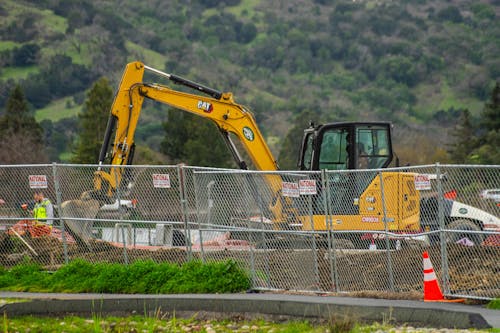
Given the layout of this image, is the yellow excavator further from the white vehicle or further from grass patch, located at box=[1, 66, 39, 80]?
grass patch, located at box=[1, 66, 39, 80]

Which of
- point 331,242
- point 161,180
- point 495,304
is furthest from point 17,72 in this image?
point 495,304

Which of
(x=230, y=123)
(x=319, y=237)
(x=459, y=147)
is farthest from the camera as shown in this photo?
(x=459, y=147)

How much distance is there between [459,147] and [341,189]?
5210 cm

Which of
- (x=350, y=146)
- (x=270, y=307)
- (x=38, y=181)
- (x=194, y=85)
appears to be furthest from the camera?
(x=194, y=85)

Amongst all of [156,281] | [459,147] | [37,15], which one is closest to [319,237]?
[156,281]

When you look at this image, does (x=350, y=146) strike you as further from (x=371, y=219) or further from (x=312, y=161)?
(x=371, y=219)

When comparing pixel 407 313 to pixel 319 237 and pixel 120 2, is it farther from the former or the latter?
pixel 120 2

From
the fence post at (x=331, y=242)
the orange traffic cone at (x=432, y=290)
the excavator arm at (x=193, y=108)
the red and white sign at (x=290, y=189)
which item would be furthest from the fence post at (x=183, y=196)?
the excavator arm at (x=193, y=108)

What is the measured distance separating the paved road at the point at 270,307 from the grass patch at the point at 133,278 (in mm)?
426

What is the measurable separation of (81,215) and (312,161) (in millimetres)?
6054

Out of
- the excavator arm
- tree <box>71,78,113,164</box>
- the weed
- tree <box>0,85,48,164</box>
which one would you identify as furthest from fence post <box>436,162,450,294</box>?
tree <box>0,85,48,164</box>

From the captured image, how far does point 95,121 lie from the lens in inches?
2616

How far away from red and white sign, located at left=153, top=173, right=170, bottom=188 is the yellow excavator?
0.71 metres

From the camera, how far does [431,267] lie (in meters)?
13.6
